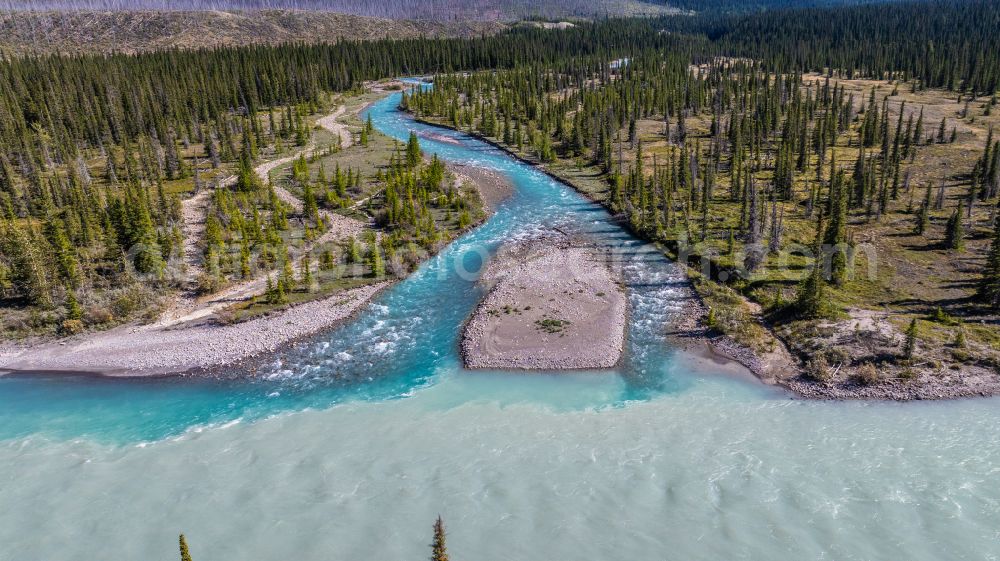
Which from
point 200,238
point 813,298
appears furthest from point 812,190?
point 200,238

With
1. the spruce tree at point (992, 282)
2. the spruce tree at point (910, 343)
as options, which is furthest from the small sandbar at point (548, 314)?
the spruce tree at point (992, 282)

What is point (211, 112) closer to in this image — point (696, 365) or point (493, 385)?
point (493, 385)

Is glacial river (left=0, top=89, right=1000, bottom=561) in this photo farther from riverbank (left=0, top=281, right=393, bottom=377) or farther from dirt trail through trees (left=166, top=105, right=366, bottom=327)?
dirt trail through trees (left=166, top=105, right=366, bottom=327)

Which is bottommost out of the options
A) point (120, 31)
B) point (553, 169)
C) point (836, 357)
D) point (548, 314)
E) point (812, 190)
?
point (836, 357)

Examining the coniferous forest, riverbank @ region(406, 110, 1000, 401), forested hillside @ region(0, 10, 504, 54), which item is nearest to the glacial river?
riverbank @ region(406, 110, 1000, 401)

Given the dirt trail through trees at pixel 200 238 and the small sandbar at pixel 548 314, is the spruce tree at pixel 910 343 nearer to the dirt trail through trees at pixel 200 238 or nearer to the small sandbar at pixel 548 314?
the small sandbar at pixel 548 314

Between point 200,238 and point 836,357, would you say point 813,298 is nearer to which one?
point 836,357
